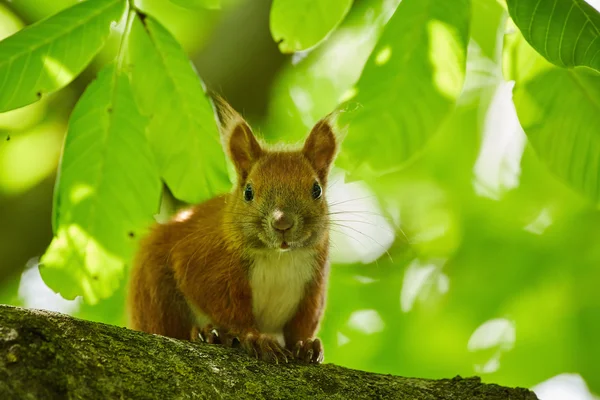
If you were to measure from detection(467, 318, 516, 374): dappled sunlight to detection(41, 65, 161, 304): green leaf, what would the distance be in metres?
3.21

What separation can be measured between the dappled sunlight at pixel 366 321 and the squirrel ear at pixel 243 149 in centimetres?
216

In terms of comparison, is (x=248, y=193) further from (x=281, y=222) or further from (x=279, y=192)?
(x=281, y=222)

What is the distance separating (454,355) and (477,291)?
50 centimetres

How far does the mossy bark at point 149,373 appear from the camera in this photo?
1972 millimetres

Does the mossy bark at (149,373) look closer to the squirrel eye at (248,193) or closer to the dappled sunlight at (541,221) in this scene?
the squirrel eye at (248,193)

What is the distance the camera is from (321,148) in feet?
13.5

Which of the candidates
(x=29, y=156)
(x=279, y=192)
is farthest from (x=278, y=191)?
(x=29, y=156)

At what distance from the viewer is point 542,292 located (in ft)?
18.4

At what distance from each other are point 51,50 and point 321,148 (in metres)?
1.73

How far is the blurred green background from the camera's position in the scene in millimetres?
4816

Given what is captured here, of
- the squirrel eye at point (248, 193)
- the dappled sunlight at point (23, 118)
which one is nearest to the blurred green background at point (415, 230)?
the dappled sunlight at point (23, 118)

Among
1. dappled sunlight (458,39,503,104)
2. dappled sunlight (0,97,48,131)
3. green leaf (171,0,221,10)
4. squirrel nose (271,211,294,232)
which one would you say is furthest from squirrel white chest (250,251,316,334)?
dappled sunlight (0,97,48,131)

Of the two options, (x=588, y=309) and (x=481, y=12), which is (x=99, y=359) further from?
(x=588, y=309)

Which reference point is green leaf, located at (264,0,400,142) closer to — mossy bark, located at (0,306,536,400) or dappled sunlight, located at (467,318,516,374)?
dappled sunlight, located at (467,318,516,374)
